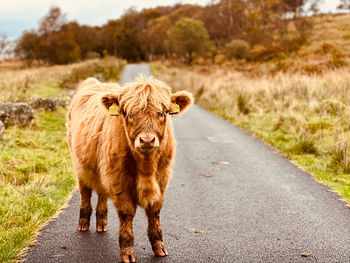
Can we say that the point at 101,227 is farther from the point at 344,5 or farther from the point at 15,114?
the point at 344,5

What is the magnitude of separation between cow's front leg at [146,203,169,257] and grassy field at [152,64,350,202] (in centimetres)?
308

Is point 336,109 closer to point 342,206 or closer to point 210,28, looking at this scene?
point 342,206

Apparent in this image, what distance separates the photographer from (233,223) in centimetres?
436

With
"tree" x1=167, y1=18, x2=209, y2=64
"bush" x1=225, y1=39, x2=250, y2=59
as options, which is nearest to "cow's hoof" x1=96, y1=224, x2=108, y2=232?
"bush" x1=225, y1=39, x2=250, y2=59

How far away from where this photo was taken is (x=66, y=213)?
15.1ft

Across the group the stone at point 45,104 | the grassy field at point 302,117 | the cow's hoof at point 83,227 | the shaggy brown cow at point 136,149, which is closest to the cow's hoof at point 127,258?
the shaggy brown cow at point 136,149

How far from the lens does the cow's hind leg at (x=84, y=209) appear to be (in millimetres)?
4152

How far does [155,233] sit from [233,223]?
1.21 m

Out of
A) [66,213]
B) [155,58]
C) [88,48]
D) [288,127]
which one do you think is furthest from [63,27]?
[66,213]

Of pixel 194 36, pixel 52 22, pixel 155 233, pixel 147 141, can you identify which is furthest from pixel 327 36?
pixel 147 141

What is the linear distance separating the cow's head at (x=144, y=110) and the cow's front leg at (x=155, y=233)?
27.8 inches

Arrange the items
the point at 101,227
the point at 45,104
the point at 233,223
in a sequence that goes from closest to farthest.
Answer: the point at 101,227, the point at 233,223, the point at 45,104

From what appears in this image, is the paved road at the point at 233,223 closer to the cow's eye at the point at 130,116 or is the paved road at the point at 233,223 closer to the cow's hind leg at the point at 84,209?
the cow's hind leg at the point at 84,209

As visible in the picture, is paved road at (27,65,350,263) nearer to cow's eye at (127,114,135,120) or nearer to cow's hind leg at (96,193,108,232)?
cow's hind leg at (96,193,108,232)
